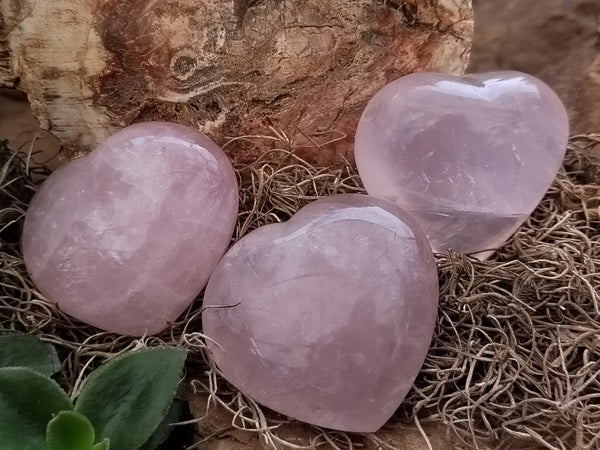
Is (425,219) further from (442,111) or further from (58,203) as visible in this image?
(58,203)

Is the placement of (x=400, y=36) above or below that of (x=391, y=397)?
above

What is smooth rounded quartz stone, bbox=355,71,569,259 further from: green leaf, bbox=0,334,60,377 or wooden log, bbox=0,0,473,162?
green leaf, bbox=0,334,60,377

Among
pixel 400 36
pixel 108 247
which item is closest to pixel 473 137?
pixel 400 36

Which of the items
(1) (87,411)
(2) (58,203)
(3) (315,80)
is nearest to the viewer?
(1) (87,411)

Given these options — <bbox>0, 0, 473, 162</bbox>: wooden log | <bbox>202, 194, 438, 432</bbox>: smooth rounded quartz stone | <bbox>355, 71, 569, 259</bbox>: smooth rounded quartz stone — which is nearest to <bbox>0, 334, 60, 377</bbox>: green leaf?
<bbox>202, 194, 438, 432</bbox>: smooth rounded quartz stone

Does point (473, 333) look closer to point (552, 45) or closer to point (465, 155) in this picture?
point (465, 155)

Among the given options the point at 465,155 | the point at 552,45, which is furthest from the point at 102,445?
the point at 552,45
